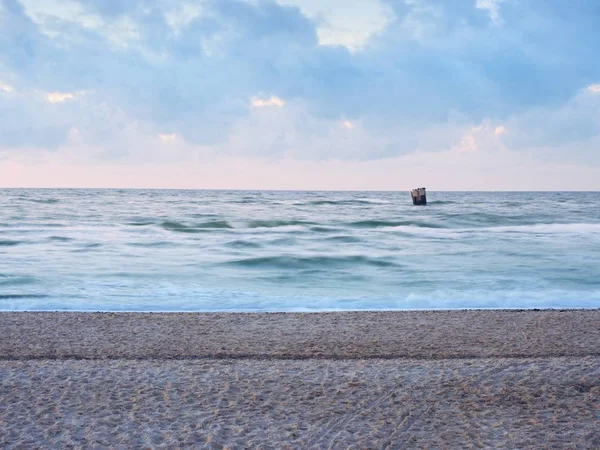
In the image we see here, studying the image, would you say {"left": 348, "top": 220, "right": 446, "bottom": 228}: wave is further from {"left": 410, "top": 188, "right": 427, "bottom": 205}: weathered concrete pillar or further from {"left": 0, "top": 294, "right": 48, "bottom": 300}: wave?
{"left": 0, "top": 294, "right": 48, "bottom": 300}: wave

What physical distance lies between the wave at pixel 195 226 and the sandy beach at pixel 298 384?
63.6ft

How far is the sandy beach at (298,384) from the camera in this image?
3549 mm

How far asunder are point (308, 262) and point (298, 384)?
10.8m

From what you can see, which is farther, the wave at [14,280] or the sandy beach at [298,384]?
the wave at [14,280]

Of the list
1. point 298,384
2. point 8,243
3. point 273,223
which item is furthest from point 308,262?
point 273,223

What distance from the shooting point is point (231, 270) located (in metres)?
13.8

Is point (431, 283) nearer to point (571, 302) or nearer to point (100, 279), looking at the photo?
point (571, 302)

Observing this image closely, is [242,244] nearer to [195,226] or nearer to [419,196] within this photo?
[195,226]

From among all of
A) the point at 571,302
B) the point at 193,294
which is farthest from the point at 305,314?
the point at 571,302

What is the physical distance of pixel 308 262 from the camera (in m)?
15.2

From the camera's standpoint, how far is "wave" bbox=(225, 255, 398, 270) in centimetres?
1455

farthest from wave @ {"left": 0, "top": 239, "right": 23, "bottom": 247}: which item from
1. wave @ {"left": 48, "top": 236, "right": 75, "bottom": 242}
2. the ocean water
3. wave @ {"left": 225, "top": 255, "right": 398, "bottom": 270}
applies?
wave @ {"left": 225, "top": 255, "right": 398, "bottom": 270}

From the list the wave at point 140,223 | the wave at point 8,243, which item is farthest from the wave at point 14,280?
the wave at point 140,223

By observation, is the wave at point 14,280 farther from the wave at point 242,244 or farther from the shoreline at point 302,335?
the wave at point 242,244
